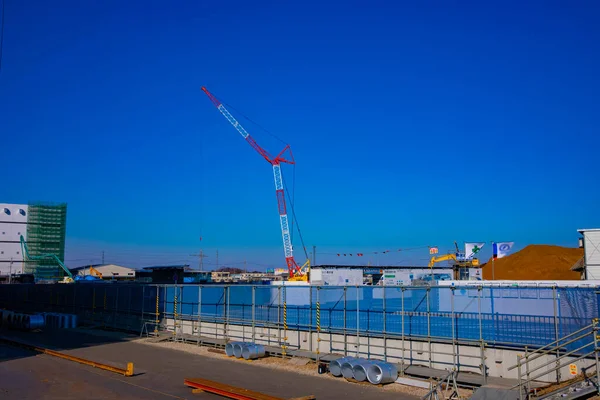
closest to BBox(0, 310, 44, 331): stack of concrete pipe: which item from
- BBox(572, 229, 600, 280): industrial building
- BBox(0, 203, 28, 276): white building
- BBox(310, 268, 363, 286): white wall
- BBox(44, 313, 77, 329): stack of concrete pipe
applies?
BBox(44, 313, 77, 329): stack of concrete pipe

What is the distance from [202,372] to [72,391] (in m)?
5.32

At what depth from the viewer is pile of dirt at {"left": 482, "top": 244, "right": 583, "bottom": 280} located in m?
82.0

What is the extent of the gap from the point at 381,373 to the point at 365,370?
67cm

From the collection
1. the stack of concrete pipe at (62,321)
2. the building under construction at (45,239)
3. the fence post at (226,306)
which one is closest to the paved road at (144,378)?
the fence post at (226,306)

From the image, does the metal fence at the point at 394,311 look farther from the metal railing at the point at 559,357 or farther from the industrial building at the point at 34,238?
the industrial building at the point at 34,238

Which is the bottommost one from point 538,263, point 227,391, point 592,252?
point 227,391

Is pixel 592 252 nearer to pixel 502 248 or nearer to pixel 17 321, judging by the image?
pixel 502 248

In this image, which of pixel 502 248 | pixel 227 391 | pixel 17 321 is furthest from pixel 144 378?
pixel 502 248

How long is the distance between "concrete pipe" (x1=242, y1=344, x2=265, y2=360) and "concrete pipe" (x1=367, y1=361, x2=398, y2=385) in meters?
7.27

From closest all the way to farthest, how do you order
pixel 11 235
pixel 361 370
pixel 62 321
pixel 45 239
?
pixel 361 370
pixel 62 321
pixel 11 235
pixel 45 239

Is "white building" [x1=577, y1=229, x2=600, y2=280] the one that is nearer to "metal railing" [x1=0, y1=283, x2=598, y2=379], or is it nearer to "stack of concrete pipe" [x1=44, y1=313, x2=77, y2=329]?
"metal railing" [x1=0, y1=283, x2=598, y2=379]

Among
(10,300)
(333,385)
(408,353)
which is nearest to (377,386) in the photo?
(333,385)

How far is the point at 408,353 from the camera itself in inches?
860

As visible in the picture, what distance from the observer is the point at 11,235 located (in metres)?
107
